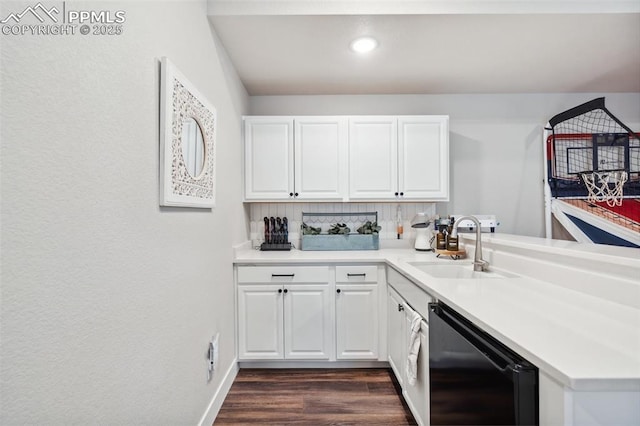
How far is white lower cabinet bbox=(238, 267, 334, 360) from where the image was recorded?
230 centimetres

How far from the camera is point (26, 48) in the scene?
0.68 m

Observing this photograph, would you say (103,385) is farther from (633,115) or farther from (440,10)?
(633,115)

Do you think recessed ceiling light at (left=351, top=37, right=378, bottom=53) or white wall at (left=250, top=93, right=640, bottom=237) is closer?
A: recessed ceiling light at (left=351, top=37, right=378, bottom=53)

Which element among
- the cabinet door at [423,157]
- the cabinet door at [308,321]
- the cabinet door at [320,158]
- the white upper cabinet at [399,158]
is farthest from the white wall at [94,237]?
the cabinet door at [423,157]

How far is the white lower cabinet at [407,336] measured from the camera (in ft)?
4.83

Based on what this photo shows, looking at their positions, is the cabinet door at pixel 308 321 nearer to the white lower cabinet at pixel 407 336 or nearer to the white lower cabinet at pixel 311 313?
the white lower cabinet at pixel 311 313

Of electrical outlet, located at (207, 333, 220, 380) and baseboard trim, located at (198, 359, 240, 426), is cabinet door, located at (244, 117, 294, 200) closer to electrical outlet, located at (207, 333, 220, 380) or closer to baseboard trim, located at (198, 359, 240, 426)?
electrical outlet, located at (207, 333, 220, 380)

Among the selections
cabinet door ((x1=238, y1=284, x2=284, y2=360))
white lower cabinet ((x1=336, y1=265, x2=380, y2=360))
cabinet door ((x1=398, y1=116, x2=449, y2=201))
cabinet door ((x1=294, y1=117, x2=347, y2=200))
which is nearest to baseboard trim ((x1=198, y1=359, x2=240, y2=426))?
cabinet door ((x1=238, y1=284, x2=284, y2=360))

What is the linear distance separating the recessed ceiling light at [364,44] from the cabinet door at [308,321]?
69.1 inches

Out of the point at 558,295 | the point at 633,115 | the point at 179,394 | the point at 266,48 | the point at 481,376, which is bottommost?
the point at 179,394

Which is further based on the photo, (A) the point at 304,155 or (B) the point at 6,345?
(A) the point at 304,155

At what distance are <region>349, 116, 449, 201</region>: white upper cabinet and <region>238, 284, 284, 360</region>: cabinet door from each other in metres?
1.19

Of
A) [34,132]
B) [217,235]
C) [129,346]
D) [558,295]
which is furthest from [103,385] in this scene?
[558,295]

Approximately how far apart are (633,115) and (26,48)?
4550mm
